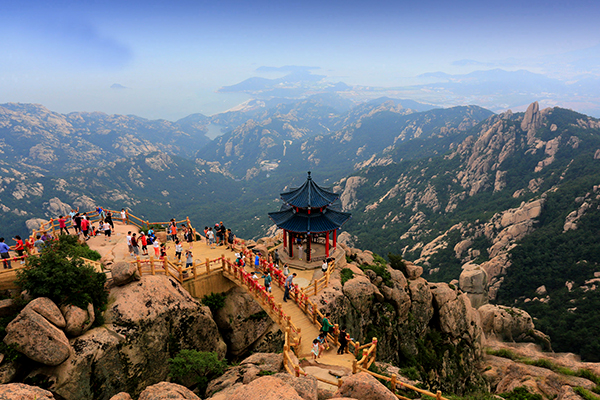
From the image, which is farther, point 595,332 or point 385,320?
point 595,332

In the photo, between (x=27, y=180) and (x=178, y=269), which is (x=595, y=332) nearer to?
(x=178, y=269)

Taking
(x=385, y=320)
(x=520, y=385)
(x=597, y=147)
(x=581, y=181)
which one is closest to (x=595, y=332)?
(x=520, y=385)

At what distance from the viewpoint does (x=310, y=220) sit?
33.3m

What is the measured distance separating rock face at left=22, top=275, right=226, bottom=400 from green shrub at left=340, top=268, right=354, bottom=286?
513 inches

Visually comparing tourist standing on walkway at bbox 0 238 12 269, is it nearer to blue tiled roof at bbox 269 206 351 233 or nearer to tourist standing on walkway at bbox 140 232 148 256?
tourist standing on walkway at bbox 140 232 148 256

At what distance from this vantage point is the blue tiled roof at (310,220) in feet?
107

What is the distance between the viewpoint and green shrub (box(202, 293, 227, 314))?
27.3 metres

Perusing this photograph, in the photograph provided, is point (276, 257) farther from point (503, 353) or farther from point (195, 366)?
point (503, 353)

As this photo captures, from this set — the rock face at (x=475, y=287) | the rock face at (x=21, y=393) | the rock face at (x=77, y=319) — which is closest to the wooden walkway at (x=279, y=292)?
the rock face at (x=77, y=319)

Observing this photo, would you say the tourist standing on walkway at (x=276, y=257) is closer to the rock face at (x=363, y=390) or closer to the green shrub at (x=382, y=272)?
the green shrub at (x=382, y=272)

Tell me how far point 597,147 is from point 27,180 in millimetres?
296813

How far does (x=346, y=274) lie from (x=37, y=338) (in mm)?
24608

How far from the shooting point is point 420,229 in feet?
430

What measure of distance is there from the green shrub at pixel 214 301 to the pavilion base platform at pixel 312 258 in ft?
28.2
